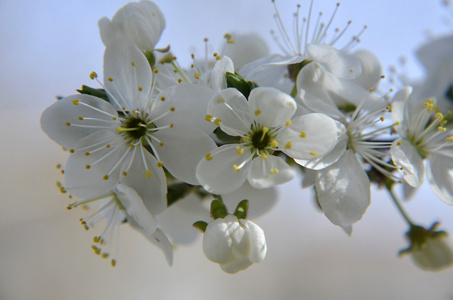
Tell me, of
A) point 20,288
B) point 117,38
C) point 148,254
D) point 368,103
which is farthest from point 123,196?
point 20,288

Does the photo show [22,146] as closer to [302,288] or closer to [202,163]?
[302,288]

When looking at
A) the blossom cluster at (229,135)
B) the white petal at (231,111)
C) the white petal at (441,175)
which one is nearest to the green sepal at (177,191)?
the blossom cluster at (229,135)

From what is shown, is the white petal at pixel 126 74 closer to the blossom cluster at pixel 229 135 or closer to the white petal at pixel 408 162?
the blossom cluster at pixel 229 135

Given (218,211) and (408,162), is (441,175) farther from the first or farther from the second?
(218,211)

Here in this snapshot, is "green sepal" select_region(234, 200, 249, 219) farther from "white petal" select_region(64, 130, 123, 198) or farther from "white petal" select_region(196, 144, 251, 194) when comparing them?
"white petal" select_region(64, 130, 123, 198)

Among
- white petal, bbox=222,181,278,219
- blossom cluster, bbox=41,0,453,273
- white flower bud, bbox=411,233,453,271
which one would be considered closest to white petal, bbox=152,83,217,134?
blossom cluster, bbox=41,0,453,273

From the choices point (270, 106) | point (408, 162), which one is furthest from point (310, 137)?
point (408, 162)

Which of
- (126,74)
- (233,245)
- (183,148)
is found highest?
(126,74)
